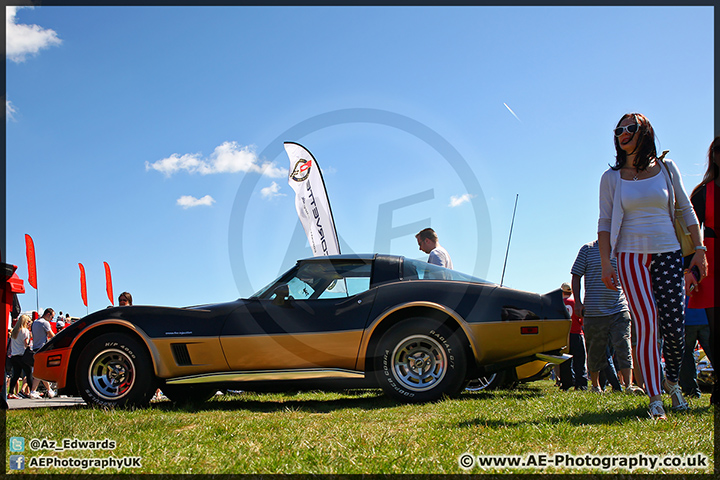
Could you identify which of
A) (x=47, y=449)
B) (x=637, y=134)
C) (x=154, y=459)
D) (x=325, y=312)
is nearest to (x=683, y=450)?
(x=637, y=134)

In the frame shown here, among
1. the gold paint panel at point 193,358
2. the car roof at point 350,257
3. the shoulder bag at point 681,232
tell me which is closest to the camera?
the shoulder bag at point 681,232

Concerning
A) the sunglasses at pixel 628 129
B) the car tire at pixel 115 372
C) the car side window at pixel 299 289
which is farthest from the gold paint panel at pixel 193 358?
the sunglasses at pixel 628 129

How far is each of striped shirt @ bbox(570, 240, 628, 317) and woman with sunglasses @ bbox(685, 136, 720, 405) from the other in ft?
5.68

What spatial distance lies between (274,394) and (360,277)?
2.27 m

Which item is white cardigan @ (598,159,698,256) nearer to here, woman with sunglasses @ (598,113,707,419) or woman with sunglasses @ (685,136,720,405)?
woman with sunglasses @ (598,113,707,419)

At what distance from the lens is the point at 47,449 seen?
2.71 meters

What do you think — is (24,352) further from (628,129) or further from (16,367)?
(628,129)

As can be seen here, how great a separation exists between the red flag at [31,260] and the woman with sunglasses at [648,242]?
14.2 metres

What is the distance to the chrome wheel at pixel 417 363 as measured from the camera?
430 centimetres

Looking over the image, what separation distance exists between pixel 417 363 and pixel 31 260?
Result: 43.5 ft

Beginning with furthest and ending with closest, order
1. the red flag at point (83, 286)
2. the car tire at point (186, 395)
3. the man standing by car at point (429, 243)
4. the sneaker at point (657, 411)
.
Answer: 1. the red flag at point (83, 286)
2. the man standing by car at point (429, 243)
3. the car tire at point (186, 395)
4. the sneaker at point (657, 411)

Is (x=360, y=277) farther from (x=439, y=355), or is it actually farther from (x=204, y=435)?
(x=204, y=435)

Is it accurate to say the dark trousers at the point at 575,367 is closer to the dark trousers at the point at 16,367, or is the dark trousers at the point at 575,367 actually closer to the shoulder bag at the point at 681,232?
the shoulder bag at the point at 681,232

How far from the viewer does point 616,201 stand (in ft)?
11.3
